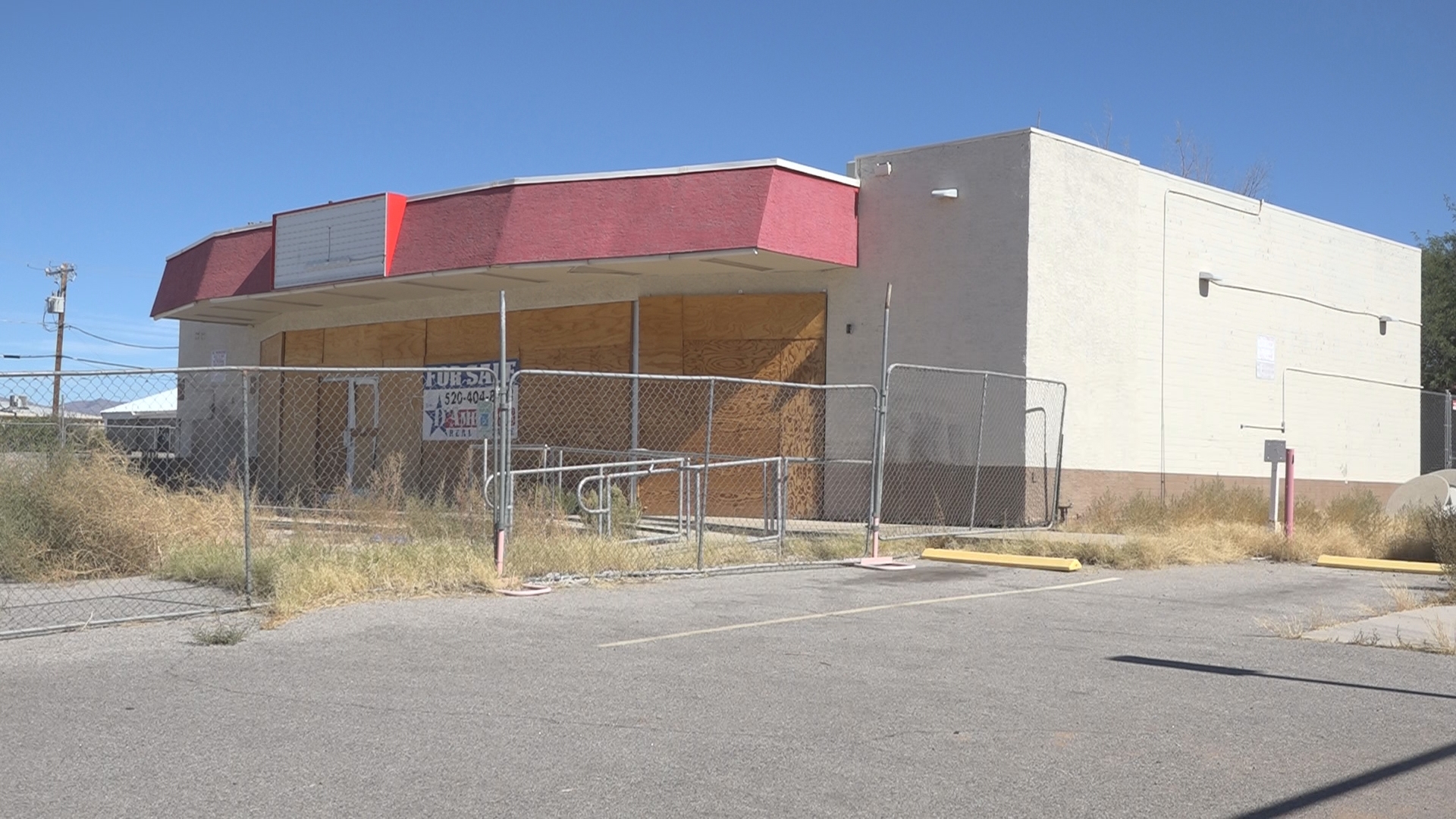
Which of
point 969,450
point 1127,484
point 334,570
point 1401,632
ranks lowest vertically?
point 1401,632

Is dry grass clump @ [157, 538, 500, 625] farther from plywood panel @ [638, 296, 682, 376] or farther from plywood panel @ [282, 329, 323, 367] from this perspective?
plywood panel @ [282, 329, 323, 367]

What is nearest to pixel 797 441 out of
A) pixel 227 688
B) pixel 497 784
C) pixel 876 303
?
pixel 876 303

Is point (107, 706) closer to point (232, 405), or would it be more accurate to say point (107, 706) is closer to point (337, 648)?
point (337, 648)

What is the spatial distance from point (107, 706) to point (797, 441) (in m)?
14.8

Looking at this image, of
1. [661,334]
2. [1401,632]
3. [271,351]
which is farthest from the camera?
[271,351]

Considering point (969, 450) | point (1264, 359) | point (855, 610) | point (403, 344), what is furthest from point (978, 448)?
point (403, 344)

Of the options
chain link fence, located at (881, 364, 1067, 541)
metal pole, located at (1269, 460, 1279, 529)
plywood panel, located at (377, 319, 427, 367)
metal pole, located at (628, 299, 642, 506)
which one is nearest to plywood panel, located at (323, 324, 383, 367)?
plywood panel, located at (377, 319, 427, 367)

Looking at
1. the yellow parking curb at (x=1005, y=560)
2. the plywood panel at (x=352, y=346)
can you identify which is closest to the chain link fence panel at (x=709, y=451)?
Result: the yellow parking curb at (x=1005, y=560)

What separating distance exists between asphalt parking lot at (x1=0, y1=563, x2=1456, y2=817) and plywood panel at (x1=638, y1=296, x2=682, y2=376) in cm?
1122

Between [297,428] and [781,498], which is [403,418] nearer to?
[297,428]

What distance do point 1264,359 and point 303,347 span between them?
18.9 metres

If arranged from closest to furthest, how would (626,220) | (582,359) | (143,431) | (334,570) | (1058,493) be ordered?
(334,570), (1058,493), (626,220), (582,359), (143,431)

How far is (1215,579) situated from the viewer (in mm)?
14703

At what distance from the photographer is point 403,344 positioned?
1035 inches
